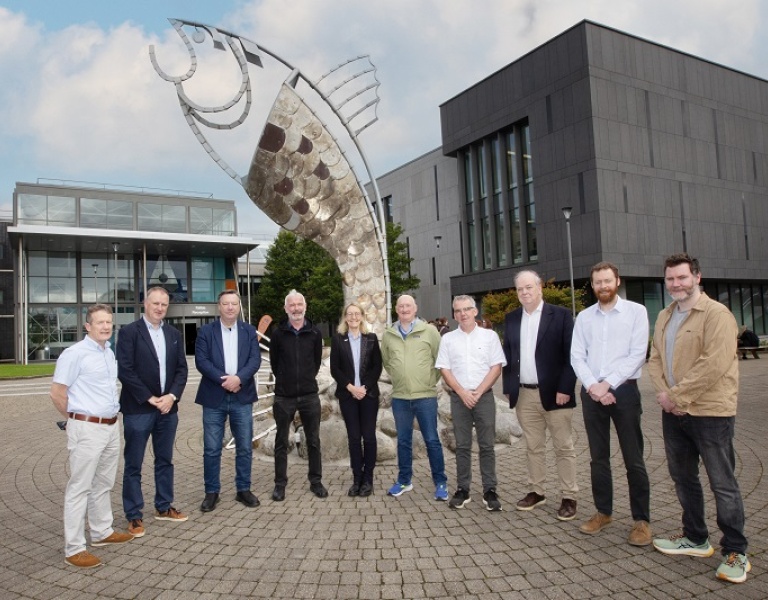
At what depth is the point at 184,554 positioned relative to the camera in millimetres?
4090

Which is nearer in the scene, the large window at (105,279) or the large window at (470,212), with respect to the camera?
the large window at (470,212)

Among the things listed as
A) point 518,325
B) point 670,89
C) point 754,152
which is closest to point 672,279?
point 518,325

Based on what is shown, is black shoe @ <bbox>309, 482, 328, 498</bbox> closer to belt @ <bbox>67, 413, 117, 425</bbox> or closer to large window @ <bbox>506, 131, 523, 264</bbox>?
belt @ <bbox>67, 413, 117, 425</bbox>

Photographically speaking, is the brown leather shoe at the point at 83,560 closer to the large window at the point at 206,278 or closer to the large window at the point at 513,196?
the large window at the point at 513,196

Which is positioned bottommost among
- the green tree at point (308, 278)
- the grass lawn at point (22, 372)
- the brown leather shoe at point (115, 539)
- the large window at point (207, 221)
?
the brown leather shoe at point (115, 539)

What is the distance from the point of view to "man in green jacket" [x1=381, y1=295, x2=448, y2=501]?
5.33 meters

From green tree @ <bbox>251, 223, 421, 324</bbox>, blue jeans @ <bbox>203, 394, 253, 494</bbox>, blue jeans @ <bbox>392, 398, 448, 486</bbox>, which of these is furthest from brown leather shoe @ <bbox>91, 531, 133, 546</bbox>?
green tree @ <bbox>251, 223, 421, 324</bbox>

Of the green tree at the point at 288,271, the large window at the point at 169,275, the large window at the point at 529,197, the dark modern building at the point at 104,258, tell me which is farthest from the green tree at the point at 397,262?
the large window at the point at 169,275

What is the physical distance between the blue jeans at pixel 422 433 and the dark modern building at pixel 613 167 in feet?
77.6

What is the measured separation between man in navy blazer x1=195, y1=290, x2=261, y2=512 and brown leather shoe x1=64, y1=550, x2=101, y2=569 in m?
1.21

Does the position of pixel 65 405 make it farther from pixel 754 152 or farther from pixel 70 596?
pixel 754 152

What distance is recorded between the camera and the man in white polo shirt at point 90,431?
4.00m

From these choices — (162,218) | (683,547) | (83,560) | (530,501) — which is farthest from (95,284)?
(683,547)

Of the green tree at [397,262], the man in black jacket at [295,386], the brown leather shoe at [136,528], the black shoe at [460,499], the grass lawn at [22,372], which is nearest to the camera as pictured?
the brown leather shoe at [136,528]
